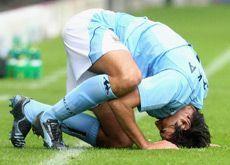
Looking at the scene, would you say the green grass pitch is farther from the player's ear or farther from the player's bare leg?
the player's bare leg

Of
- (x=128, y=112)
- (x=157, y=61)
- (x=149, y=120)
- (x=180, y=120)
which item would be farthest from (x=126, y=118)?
(x=149, y=120)

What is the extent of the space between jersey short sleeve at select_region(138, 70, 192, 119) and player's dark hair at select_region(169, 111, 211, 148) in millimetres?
200

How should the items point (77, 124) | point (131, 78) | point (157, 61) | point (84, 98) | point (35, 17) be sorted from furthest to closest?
point (35, 17), point (77, 124), point (157, 61), point (84, 98), point (131, 78)

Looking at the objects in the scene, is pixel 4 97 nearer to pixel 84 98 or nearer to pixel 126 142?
pixel 126 142

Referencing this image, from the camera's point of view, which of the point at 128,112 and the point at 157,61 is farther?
the point at 157,61

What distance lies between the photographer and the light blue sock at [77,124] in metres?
9.41

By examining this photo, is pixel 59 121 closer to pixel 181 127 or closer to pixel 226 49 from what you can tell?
pixel 181 127

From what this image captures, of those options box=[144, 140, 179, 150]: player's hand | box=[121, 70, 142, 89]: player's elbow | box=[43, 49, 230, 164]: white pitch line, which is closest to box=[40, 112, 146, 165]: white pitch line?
box=[43, 49, 230, 164]: white pitch line

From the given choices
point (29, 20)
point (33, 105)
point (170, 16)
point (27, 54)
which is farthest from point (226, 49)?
point (33, 105)

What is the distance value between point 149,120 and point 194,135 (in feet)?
8.99

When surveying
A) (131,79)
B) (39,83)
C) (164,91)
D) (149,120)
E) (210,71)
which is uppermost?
(131,79)

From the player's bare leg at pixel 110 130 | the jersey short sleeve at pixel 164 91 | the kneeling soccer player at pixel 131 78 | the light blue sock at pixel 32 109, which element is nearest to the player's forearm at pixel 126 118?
the kneeling soccer player at pixel 131 78

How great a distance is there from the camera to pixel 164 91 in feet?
28.6

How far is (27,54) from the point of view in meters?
17.8
